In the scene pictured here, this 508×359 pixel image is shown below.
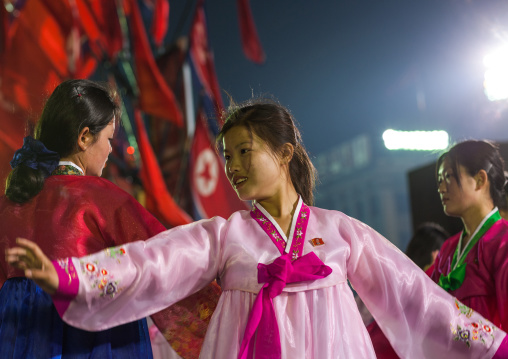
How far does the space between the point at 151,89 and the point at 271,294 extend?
6.64 m

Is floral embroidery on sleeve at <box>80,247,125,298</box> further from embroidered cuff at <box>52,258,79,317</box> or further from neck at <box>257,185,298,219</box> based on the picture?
neck at <box>257,185,298,219</box>

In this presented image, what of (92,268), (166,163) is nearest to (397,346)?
(92,268)

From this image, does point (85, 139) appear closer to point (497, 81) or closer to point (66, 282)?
point (66, 282)

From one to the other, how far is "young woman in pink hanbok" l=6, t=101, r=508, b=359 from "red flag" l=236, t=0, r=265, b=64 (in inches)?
295

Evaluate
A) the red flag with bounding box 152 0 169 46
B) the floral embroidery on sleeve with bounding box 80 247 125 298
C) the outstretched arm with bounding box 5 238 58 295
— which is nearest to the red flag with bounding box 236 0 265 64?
the red flag with bounding box 152 0 169 46

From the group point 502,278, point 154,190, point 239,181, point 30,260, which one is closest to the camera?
point 30,260

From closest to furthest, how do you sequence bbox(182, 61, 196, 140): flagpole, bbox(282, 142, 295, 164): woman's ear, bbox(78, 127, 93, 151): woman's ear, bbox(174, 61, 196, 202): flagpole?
bbox(78, 127, 93, 151): woman's ear
bbox(282, 142, 295, 164): woman's ear
bbox(174, 61, 196, 202): flagpole
bbox(182, 61, 196, 140): flagpole

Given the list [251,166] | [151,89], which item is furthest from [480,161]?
[151,89]

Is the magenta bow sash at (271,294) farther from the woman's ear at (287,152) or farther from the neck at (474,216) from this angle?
the neck at (474,216)

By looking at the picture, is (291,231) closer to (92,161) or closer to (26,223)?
(92,161)

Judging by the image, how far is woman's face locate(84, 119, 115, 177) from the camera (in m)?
1.88

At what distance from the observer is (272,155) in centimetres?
191

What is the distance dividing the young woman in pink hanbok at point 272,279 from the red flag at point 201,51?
714 centimetres

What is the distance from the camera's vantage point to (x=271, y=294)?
5.37ft
